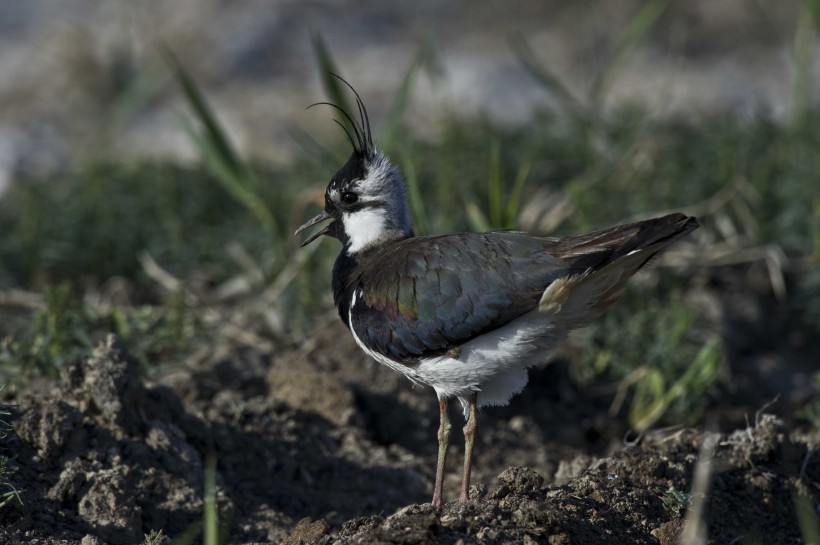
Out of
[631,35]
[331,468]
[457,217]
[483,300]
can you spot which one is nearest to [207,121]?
[457,217]

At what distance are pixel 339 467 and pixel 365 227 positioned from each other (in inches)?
48.9

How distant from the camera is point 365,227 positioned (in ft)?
18.0

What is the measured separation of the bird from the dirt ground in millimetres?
459

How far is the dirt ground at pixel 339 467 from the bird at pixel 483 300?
46 centimetres

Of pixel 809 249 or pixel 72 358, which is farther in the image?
pixel 809 249

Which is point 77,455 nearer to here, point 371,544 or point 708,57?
point 371,544

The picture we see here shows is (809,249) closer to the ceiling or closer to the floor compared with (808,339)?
closer to the ceiling

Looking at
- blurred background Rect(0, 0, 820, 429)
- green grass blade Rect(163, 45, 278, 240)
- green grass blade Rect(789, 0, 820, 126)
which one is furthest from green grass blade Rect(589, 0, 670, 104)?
green grass blade Rect(163, 45, 278, 240)

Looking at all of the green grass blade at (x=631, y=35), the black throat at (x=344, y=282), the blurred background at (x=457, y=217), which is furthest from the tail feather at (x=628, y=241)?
the green grass blade at (x=631, y=35)

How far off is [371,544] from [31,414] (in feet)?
6.01

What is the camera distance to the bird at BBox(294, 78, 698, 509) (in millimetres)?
4543

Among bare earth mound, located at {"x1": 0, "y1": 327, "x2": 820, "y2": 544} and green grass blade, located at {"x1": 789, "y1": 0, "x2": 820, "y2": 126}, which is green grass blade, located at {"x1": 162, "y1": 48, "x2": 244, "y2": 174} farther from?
green grass blade, located at {"x1": 789, "y1": 0, "x2": 820, "y2": 126}

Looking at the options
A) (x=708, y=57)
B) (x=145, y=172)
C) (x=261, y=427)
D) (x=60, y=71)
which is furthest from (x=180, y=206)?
(x=708, y=57)

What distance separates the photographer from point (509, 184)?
8.47 metres
